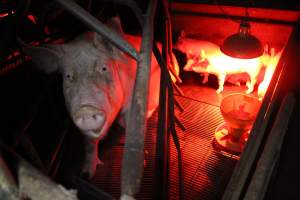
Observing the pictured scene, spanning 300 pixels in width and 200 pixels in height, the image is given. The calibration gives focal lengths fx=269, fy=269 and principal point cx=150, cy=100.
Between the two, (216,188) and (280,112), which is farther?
(216,188)

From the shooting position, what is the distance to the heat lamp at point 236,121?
249 centimetres

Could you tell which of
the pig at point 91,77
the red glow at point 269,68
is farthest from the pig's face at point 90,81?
the red glow at point 269,68

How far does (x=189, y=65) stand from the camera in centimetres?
364

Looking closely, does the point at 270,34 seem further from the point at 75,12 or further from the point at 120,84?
the point at 75,12

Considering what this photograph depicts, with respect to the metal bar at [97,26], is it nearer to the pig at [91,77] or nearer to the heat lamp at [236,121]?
the pig at [91,77]

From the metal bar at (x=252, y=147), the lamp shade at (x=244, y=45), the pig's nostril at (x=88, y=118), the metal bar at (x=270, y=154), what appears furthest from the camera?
the lamp shade at (x=244, y=45)

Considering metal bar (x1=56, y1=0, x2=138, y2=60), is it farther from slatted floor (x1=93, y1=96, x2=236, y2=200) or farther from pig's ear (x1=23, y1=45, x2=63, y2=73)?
slatted floor (x1=93, y1=96, x2=236, y2=200)

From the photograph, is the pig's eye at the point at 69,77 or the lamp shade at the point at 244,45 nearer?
the pig's eye at the point at 69,77

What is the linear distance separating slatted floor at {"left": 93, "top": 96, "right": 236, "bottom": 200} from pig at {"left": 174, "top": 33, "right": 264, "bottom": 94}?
21.7 inches

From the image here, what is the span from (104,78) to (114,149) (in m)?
1.04

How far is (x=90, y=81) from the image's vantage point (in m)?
2.05

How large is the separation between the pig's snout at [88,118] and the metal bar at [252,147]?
978 millimetres

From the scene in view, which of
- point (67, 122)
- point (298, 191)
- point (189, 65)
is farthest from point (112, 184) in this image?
point (189, 65)

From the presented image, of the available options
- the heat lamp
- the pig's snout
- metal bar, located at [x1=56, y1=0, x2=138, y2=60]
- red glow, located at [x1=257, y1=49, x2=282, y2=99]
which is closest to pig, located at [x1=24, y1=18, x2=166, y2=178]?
the pig's snout
